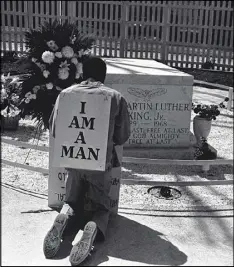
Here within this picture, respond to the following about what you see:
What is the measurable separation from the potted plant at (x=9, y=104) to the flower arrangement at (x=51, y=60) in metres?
1.79

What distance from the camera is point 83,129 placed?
4.34 m

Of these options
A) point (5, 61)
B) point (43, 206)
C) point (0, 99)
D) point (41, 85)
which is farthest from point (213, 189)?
point (5, 61)

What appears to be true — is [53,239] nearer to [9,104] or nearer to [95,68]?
[95,68]

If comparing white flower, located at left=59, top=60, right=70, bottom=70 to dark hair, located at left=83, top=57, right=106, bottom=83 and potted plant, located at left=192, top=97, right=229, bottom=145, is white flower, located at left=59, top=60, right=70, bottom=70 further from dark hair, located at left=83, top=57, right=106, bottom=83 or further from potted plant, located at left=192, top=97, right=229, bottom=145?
potted plant, located at left=192, top=97, right=229, bottom=145

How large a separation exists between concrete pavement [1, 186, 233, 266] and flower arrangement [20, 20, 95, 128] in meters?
1.43

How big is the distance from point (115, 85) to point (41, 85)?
3.92 feet

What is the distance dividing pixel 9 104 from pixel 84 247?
4.58m

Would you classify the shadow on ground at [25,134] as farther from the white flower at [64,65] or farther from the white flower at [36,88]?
the white flower at [64,65]

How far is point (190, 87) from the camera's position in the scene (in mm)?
6898

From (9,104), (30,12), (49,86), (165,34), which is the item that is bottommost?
(9,104)

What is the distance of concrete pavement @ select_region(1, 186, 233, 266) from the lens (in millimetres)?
4059

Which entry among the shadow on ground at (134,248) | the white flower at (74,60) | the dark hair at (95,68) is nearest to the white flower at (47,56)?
the white flower at (74,60)

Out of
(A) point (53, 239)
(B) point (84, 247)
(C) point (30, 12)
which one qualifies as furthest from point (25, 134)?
(C) point (30, 12)

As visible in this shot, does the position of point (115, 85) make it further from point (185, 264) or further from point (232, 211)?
point (185, 264)
